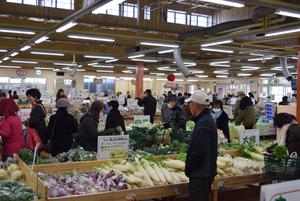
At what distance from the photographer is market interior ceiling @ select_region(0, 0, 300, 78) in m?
8.38

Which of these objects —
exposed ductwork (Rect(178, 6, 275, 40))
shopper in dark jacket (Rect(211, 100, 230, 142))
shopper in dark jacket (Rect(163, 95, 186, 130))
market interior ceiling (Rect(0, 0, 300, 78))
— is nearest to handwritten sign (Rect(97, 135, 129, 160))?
market interior ceiling (Rect(0, 0, 300, 78))

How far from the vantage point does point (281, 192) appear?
9.79ft

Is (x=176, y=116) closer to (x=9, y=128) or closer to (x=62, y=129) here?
(x=62, y=129)

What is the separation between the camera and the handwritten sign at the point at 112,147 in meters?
4.17

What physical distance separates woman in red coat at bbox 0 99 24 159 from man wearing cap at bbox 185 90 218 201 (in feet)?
10.3

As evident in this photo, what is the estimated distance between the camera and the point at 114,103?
22.6ft

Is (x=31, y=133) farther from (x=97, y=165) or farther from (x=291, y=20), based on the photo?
(x=291, y=20)

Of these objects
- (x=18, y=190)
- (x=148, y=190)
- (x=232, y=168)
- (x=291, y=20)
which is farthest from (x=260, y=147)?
(x=291, y=20)

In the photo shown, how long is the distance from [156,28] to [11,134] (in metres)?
6.34

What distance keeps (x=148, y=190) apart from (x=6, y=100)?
2.94m

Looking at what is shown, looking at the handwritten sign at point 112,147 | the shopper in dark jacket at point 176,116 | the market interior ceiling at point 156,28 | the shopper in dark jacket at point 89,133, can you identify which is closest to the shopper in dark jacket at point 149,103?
the market interior ceiling at point 156,28

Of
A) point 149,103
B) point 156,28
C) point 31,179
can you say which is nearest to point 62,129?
point 31,179

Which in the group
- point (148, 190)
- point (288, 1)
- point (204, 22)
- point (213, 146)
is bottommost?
point (148, 190)

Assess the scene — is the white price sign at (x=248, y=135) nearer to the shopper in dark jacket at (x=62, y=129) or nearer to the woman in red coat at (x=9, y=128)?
the shopper in dark jacket at (x=62, y=129)
